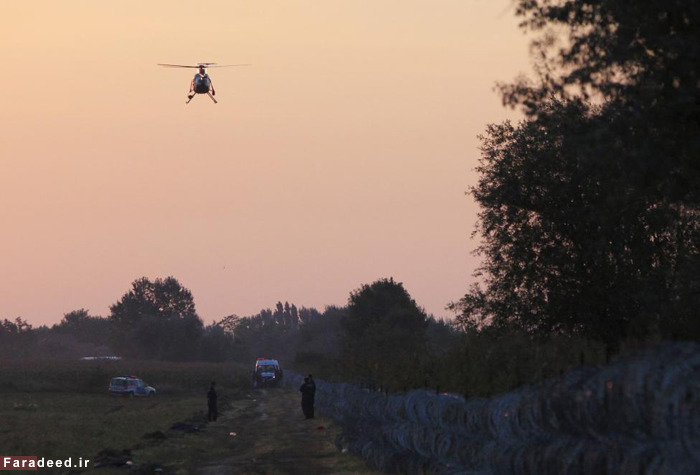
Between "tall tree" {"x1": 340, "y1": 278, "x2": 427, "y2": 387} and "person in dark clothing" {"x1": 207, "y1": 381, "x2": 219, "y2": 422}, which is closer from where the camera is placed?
"person in dark clothing" {"x1": 207, "y1": 381, "x2": 219, "y2": 422}

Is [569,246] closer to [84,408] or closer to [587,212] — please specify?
[587,212]

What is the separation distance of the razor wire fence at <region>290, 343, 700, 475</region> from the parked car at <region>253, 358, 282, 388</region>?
8051cm

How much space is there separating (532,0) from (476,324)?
24.7m

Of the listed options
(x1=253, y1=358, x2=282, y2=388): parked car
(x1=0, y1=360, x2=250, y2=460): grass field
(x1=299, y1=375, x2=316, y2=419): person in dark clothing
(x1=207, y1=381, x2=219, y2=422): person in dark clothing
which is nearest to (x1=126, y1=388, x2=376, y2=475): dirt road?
(x1=299, y1=375, x2=316, y2=419): person in dark clothing

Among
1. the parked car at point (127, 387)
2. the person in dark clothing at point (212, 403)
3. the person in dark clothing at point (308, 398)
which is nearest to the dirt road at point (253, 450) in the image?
the person in dark clothing at point (308, 398)

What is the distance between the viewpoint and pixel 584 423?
10938 millimetres

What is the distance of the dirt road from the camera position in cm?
2747

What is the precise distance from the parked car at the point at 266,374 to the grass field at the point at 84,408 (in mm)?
2073

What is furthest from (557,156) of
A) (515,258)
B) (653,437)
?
(653,437)

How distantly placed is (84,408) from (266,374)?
35168mm

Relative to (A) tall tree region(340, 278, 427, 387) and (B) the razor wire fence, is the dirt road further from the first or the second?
(A) tall tree region(340, 278, 427, 387)

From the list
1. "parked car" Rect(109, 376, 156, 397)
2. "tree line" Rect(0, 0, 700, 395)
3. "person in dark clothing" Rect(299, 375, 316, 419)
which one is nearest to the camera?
"tree line" Rect(0, 0, 700, 395)

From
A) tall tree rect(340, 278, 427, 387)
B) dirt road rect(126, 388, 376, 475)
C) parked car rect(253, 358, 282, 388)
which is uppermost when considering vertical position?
tall tree rect(340, 278, 427, 387)

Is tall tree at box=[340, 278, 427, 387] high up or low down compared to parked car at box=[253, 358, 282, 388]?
up
